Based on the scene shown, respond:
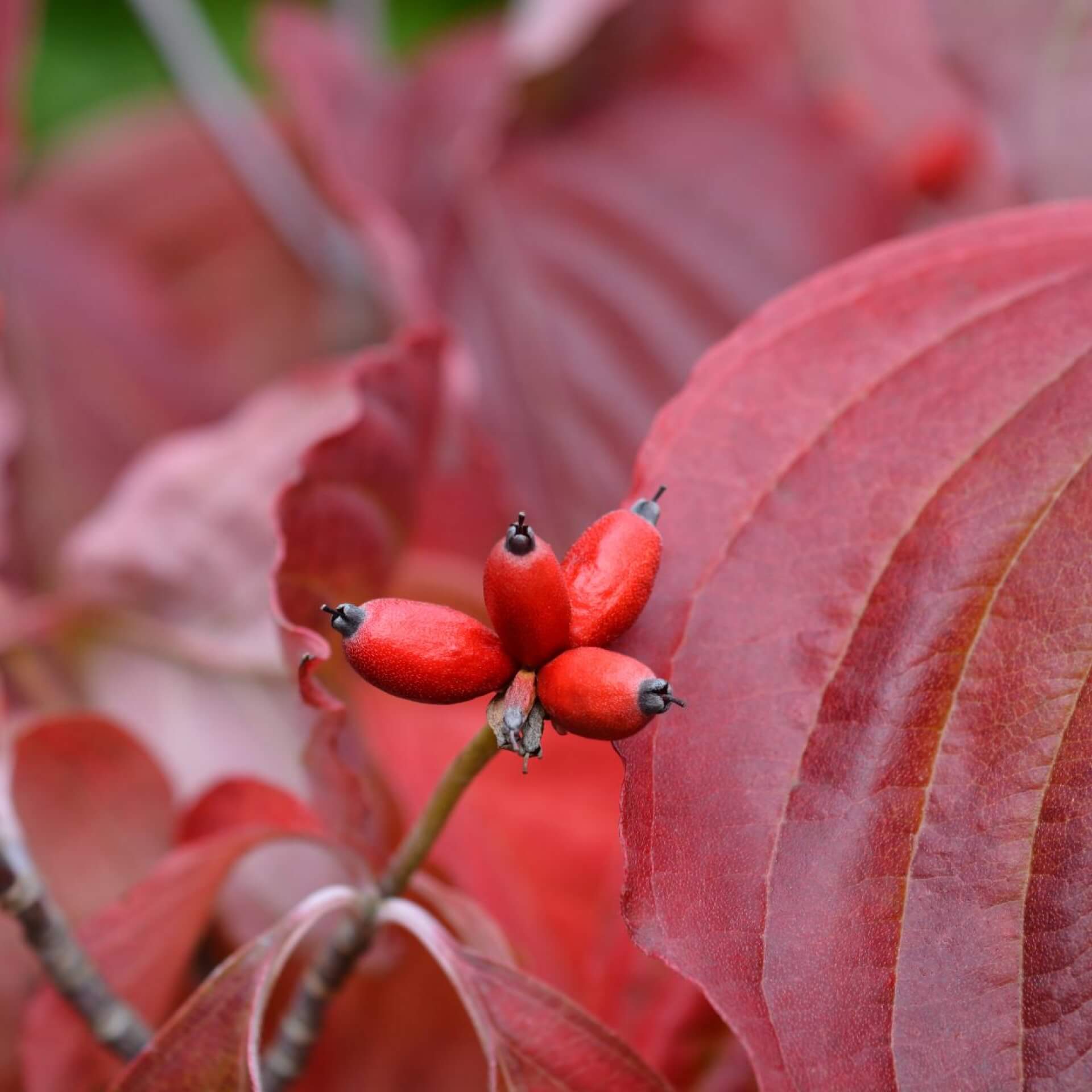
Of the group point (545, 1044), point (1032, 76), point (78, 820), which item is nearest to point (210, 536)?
point (78, 820)

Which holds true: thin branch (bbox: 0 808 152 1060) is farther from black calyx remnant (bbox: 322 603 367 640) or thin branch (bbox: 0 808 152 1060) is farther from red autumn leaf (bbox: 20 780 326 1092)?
black calyx remnant (bbox: 322 603 367 640)

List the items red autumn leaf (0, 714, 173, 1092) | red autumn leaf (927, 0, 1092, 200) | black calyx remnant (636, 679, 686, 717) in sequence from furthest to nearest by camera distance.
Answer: red autumn leaf (927, 0, 1092, 200)
red autumn leaf (0, 714, 173, 1092)
black calyx remnant (636, 679, 686, 717)

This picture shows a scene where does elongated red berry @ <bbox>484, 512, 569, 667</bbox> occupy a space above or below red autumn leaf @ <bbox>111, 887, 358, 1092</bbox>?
above

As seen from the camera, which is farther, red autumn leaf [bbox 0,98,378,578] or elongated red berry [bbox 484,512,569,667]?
red autumn leaf [bbox 0,98,378,578]

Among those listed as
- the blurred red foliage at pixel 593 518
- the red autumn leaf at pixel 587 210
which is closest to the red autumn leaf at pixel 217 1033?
the blurred red foliage at pixel 593 518

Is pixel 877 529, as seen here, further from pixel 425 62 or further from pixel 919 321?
pixel 425 62

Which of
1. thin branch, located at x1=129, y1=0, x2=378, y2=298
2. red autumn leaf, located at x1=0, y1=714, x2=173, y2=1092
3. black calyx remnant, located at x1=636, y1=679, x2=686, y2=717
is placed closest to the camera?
black calyx remnant, located at x1=636, y1=679, x2=686, y2=717

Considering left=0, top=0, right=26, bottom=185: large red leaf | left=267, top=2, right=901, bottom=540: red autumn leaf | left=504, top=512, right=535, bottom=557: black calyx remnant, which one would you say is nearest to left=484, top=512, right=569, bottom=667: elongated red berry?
left=504, top=512, right=535, bottom=557: black calyx remnant

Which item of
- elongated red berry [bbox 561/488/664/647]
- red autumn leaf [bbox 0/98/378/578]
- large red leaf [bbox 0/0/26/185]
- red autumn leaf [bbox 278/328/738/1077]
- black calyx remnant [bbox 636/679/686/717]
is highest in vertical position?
large red leaf [bbox 0/0/26/185]

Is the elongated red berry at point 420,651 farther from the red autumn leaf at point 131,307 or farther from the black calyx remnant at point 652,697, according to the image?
the red autumn leaf at point 131,307

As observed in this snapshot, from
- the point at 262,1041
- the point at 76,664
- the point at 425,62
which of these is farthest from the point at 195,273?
the point at 262,1041
